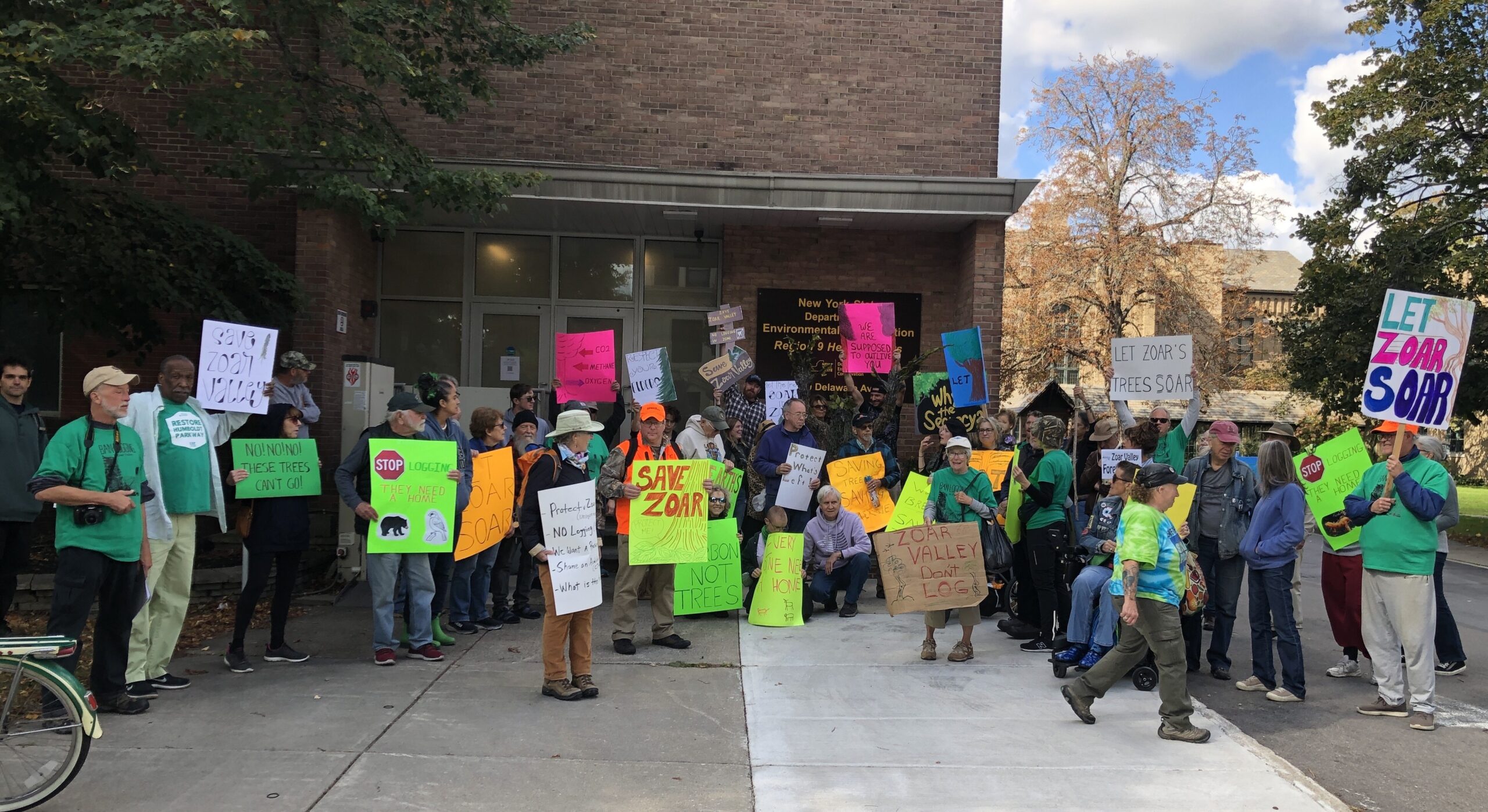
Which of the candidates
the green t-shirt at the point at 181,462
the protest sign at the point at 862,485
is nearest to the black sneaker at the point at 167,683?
the green t-shirt at the point at 181,462

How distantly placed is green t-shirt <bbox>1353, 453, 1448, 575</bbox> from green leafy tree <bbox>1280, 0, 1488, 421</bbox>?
587 inches

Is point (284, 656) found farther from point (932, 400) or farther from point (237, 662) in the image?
point (932, 400)

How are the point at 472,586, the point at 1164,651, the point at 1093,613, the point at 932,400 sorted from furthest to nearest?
1. the point at 932,400
2. the point at 472,586
3. the point at 1093,613
4. the point at 1164,651

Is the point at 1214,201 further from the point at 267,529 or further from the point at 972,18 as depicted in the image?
the point at 267,529

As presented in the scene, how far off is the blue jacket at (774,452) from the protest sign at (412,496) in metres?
3.26

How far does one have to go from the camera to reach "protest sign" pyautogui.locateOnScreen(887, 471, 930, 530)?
8.98 metres

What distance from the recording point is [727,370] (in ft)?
36.4

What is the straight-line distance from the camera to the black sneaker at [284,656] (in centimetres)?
730

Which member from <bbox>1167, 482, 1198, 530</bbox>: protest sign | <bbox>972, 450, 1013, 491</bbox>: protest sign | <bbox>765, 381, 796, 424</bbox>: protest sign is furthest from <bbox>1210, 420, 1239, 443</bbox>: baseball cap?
<bbox>765, 381, 796, 424</bbox>: protest sign

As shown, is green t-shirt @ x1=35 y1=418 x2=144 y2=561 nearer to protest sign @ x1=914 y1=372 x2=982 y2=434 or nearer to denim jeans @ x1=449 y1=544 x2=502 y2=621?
denim jeans @ x1=449 y1=544 x2=502 y2=621

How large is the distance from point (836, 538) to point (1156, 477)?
148 inches

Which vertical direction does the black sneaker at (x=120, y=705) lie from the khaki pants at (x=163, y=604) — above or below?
below

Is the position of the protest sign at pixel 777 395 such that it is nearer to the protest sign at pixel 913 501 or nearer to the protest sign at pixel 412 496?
the protest sign at pixel 913 501

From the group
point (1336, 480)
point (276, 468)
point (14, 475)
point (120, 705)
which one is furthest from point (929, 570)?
point (14, 475)
